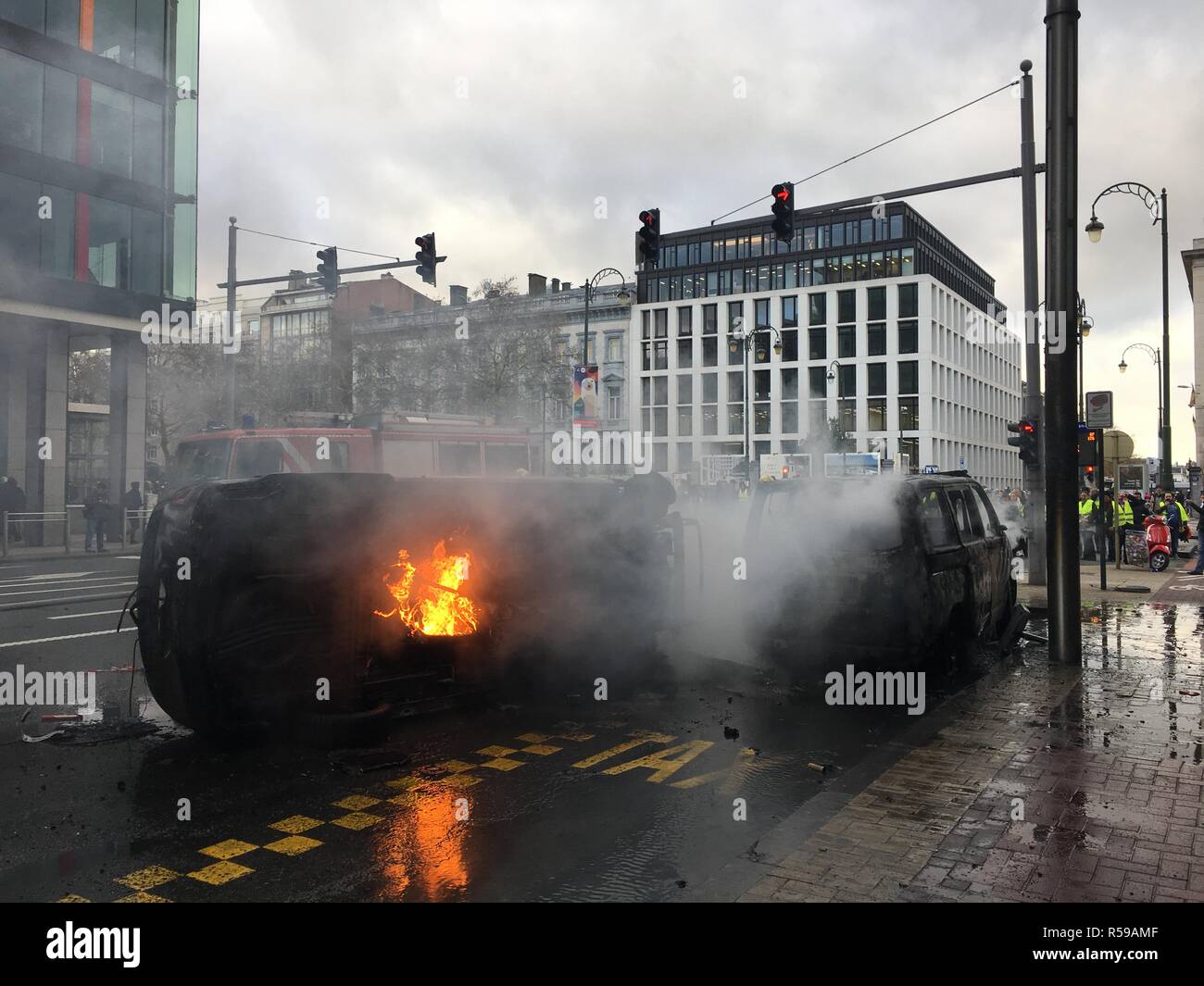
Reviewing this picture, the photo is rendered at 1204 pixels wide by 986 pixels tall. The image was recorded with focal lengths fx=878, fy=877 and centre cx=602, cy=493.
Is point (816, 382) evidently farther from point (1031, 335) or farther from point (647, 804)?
point (647, 804)

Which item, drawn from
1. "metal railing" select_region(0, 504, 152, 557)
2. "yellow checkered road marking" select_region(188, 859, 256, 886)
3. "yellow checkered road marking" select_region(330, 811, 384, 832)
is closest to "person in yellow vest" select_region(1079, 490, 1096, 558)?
"yellow checkered road marking" select_region(330, 811, 384, 832)

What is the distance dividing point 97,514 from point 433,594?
17340 mm

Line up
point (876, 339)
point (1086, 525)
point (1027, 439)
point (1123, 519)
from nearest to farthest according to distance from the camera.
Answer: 1. point (1027, 439)
2. point (1123, 519)
3. point (1086, 525)
4. point (876, 339)

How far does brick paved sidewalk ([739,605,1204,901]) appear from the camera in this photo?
3297 mm

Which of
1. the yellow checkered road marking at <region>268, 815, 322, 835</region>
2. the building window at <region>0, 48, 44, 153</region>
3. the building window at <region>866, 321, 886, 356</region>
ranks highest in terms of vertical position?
the building window at <region>866, 321, 886, 356</region>

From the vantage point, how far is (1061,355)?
7660 mm

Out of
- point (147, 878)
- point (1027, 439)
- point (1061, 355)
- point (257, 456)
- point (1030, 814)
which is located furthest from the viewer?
point (257, 456)

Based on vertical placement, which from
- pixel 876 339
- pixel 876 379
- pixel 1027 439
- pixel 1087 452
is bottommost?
pixel 1087 452

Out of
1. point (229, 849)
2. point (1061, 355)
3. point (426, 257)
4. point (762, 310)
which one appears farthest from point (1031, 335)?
point (762, 310)

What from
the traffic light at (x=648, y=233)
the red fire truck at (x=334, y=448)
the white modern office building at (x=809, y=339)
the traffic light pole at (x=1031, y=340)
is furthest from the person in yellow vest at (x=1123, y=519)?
the white modern office building at (x=809, y=339)

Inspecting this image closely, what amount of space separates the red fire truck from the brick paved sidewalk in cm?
910

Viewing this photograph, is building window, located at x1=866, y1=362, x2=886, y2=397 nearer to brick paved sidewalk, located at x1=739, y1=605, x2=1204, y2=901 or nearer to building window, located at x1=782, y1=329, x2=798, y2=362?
building window, located at x1=782, y1=329, x2=798, y2=362
